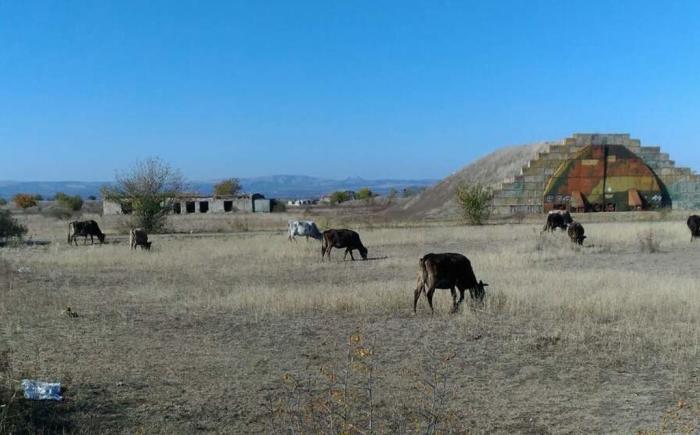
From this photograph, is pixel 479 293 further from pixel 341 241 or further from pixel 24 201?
pixel 24 201

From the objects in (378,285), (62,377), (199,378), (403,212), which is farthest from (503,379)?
(403,212)

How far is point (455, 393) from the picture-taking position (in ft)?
27.0

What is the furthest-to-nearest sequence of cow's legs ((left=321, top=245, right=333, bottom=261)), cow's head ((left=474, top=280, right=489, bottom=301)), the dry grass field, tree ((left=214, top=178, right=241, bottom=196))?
tree ((left=214, top=178, right=241, bottom=196)), cow's legs ((left=321, top=245, right=333, bottom=261)), cow's head ((left=474, top=280, right=489, bottom=301)), the dry grass field

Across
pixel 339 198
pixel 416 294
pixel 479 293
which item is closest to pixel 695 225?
pixel 479 293

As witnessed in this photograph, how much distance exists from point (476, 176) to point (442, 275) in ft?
228

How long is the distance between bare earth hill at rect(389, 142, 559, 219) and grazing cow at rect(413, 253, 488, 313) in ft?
178

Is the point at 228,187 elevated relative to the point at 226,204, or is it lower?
elevated

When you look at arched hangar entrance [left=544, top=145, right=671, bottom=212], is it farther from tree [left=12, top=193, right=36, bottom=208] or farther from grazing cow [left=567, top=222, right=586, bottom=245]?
tree [left=12, top=193, right=36, bottom=208]

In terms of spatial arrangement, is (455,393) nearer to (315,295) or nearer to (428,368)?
(428,368)

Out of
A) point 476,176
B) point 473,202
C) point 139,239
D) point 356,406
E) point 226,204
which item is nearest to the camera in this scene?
point 356,406

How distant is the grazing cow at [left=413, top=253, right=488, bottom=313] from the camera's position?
1312 centimetres

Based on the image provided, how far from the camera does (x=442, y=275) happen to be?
13156 mm

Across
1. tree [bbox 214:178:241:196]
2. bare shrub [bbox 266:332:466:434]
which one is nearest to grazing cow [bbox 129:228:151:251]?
bare shrub [bbox 266:332:466:434]

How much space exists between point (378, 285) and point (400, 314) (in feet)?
11.7
